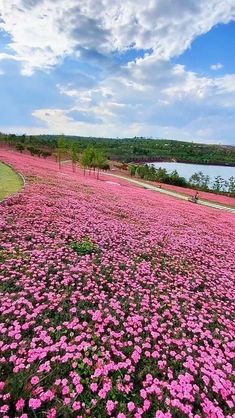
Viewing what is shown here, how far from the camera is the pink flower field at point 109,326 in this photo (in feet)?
18.5

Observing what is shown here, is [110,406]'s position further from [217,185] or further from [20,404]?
[217,185]

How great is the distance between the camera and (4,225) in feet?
46.8

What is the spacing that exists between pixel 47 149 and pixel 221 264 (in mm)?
147988

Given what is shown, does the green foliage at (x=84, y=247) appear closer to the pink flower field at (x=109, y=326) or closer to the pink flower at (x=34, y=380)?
the pink flower field at (x=109, y=326)

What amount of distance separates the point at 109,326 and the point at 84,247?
5305 millimetres

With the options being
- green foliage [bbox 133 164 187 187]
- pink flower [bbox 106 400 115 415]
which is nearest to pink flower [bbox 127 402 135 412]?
pink flower [bbox 106 400 115 415]

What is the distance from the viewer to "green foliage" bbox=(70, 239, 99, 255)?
12643mm

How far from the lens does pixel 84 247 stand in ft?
42.1

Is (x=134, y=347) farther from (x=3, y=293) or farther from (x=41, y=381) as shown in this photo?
(x=3, y=293)

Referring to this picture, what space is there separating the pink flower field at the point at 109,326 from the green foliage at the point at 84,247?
0.18 feet

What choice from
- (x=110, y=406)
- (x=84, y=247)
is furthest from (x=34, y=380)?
(x=84, y=247)

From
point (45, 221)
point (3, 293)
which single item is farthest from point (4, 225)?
point (3, 293)

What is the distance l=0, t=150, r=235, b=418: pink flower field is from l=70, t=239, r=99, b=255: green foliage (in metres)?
0.06

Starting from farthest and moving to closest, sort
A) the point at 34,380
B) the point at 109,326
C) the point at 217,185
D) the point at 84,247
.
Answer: the point at 217,185 → the point at 84,247 → the point at 109,326 → the point at 34,380
